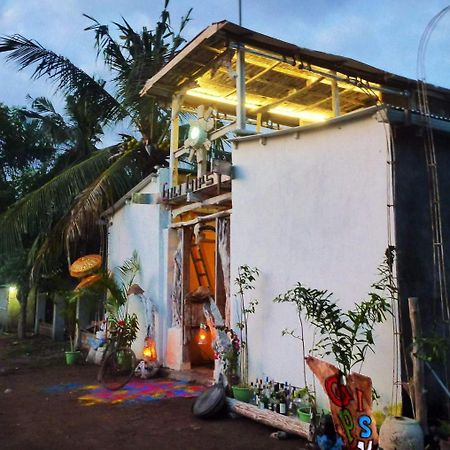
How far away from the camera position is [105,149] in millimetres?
13391

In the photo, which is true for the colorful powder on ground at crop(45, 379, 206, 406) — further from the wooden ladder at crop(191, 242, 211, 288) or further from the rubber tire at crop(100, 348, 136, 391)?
the wooden ladder at crop(191, 242, 211, 288)

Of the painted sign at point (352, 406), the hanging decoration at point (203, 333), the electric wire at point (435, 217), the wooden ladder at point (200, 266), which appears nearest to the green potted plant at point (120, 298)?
the wooden ladder at point (200, 266)

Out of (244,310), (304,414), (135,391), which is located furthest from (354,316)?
(135,391)

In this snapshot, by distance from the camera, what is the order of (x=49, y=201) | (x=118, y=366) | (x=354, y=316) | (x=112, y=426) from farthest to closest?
(x=49, y=201) < (x=118, y=366) < (x=112, y=426) < (x=354, y=316)

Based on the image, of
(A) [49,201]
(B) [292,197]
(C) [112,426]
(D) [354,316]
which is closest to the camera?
(D) [354,316]

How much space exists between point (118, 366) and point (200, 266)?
9.00ft

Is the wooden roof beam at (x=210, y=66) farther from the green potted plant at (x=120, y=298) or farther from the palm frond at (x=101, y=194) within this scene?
the green potted plant at (x=120, y=298)

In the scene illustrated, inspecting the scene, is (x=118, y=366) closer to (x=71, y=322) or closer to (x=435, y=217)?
(x=71, y=322)

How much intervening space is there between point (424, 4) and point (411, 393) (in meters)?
3.96

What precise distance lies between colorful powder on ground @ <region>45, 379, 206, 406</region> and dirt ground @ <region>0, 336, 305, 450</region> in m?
0.19

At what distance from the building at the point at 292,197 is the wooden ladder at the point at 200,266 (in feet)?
0.11

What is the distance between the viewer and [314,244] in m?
6.02

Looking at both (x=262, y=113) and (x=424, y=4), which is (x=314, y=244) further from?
(x=262, y=113)

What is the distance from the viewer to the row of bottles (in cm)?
577
